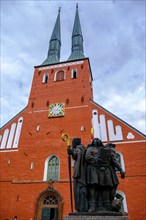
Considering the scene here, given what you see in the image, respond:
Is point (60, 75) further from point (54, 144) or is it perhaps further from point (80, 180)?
point (80, 180)

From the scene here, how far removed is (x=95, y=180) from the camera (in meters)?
3.65

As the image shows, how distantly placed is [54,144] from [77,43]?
1401cm

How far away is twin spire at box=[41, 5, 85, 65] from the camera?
68.3ft

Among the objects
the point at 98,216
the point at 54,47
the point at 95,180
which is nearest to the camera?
the point at 98,216

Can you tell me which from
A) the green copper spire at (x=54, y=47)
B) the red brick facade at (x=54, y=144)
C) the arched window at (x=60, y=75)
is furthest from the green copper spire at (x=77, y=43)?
the arched window at (x=60, y=75)

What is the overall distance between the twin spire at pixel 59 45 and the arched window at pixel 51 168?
10.9 metres

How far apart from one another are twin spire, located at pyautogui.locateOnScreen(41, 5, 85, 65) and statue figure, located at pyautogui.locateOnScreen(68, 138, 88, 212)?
1674 cm

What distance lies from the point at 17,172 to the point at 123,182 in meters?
7.52

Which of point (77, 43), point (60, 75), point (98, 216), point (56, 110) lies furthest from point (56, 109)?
point (98, 216)

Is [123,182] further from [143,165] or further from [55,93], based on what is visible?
[55,93]

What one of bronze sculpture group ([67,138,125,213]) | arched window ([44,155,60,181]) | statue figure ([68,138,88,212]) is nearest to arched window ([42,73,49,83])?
arched window ([44,155,60,181])

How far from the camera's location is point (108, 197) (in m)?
3.74

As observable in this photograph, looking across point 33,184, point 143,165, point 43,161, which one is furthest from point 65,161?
point 143,165

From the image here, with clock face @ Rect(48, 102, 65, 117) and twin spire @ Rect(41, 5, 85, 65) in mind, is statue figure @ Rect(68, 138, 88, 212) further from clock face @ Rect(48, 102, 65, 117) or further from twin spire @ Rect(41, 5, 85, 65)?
twin spire @ Rect(41, 5, 85, 65)
